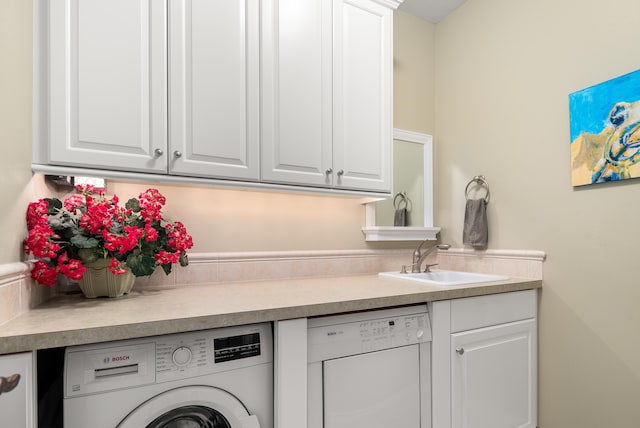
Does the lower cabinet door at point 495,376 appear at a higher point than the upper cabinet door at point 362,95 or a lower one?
lower

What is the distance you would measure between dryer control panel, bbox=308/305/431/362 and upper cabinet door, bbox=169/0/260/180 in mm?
728

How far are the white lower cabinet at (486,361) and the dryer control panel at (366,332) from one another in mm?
94

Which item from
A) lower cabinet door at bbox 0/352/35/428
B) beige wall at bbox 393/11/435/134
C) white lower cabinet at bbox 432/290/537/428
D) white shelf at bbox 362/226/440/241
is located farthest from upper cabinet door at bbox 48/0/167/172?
beige wall at bbox 393/11/435/134

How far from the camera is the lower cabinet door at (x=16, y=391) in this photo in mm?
814

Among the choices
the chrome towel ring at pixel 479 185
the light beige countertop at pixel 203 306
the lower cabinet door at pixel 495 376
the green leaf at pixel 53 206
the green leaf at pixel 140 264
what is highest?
the chrome towel ring at pixel 479 185

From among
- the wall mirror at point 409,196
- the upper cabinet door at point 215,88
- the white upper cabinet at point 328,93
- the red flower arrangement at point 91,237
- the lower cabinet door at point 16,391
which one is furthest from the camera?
the wall mirror at point 409,196

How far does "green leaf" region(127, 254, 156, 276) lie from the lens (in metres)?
1.25

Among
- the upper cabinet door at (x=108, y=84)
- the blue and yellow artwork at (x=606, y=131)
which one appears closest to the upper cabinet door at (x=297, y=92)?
the upper cabinet door at (x=108, y=84)

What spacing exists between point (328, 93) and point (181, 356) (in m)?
1.34

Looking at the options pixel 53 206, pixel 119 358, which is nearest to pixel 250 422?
pixel 119 358

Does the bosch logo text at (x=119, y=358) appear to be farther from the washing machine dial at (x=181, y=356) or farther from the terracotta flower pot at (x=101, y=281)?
the terracotta flower pot at (x=101, y=281)

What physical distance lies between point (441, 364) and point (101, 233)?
1.45 m

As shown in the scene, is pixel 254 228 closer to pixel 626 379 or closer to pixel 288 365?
pixel 288 365

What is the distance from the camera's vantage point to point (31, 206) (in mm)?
1160
